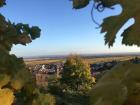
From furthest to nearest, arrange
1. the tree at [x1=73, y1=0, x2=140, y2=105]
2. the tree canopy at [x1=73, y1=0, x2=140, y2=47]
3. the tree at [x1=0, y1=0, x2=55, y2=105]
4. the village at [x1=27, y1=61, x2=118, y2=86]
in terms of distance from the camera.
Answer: the village at [x1=27, y1=61, x2=118, y2=86]
the tree at [x1=0, y1=0, x2=55, y2=105]
the tree canopy at [x1=73, y1=0, x2=140, y2=47]
the tree at [x1=73, y1=0, x2=140, y2=105]

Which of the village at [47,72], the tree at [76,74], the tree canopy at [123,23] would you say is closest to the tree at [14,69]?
the village at [47,72]

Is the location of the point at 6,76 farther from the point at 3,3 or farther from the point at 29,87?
the point at 3,3

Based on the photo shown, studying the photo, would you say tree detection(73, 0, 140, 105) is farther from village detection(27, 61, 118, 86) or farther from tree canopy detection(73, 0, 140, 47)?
village detection(27, 61, 118, 86)

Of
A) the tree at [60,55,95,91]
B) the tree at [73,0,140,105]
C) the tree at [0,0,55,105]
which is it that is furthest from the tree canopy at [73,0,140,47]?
the tree at [60,55,95,91]

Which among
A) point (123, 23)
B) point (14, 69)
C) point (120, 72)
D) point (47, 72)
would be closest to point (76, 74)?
point (14, 69)

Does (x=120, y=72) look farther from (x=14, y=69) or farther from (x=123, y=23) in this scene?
(x=14, y=69)

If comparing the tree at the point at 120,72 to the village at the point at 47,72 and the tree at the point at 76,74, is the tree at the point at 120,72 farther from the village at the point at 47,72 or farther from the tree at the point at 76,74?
the tree at the point at 76,74
